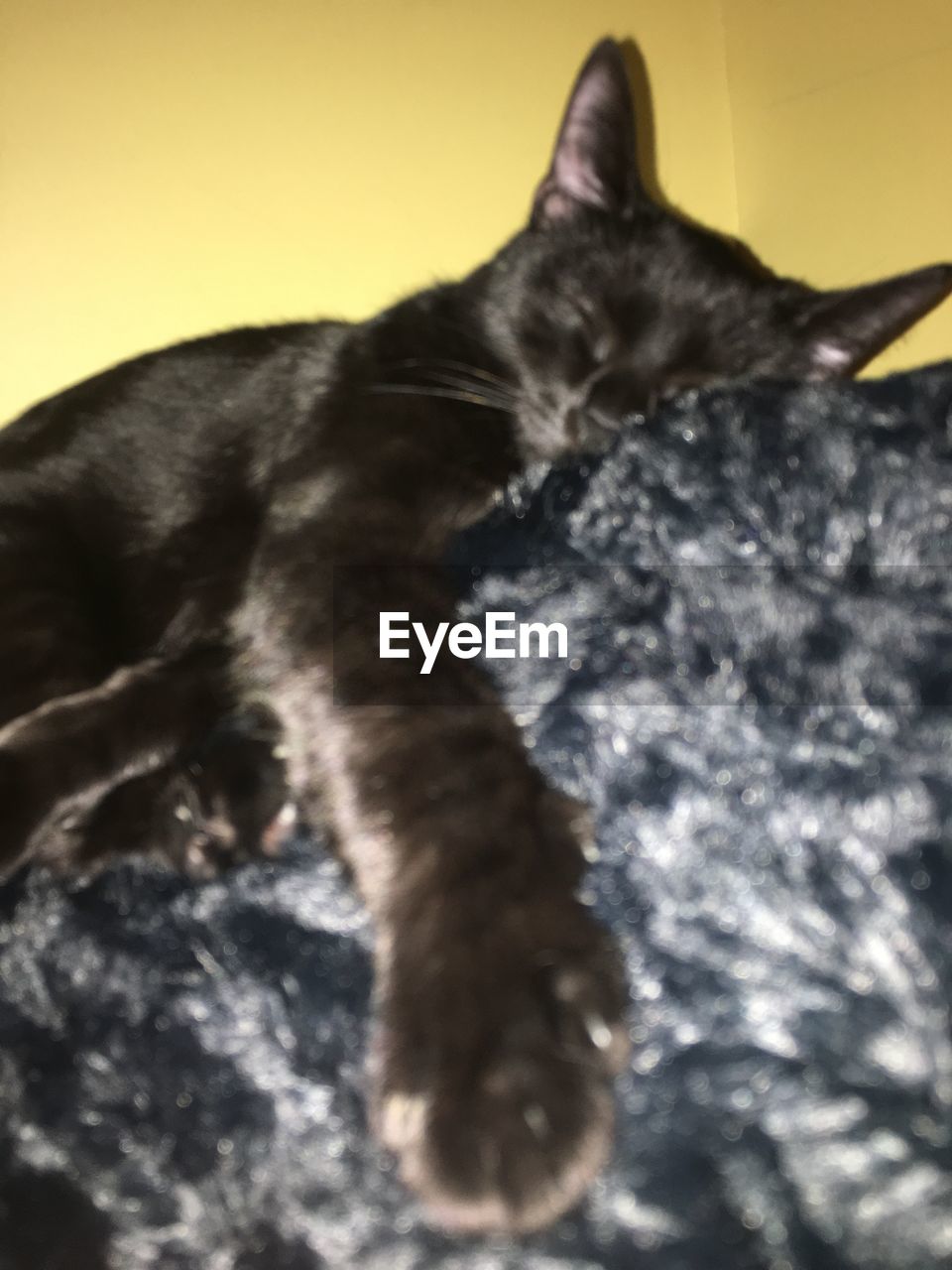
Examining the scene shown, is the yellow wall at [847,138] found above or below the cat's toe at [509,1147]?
above

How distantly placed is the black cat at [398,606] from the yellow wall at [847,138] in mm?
348

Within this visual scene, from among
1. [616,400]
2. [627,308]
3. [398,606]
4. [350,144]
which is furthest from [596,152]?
[398,606]

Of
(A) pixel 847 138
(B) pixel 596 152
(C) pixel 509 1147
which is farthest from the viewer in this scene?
(A) pixel 847 138

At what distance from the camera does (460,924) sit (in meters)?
0.52

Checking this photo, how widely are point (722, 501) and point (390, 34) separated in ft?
3.48

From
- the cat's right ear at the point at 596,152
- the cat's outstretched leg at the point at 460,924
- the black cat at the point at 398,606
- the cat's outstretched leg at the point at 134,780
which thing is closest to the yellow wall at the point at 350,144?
the black cat at the point at 398,606

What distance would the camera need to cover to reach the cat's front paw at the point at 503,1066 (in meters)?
0.44

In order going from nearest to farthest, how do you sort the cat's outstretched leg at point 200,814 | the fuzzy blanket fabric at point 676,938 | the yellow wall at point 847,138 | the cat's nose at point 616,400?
1. the fuzzy blanket fabric at point 676,938
2. the cat's outstretched leg at point 200,814
3. the cat's nose at point 616,400
4. the yellow wall at point 847,138

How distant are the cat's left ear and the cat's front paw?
0.65 metres

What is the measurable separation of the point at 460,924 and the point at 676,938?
0.12m

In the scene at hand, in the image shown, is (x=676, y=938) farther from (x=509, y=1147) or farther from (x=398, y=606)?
(x=398, y=606)

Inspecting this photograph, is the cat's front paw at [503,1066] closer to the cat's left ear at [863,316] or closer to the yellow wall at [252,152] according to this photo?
the cat's left ear at [863,316]

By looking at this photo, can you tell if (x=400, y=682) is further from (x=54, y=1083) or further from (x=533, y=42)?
(x=533, y=42)

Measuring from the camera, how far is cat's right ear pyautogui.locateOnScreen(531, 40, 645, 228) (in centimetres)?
95
